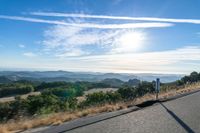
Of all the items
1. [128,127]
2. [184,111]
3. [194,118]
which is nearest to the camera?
[128,127]

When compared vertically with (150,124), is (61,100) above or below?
below

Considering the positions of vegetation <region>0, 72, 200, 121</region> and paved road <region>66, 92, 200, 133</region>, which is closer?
paved road <region>66, 92, 200, 133</region>

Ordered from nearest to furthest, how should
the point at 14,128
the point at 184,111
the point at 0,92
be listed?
the point at 14,128, the point at 184,111, the point at 0,92

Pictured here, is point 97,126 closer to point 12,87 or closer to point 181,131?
point 181,131

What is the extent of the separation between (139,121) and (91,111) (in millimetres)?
3231

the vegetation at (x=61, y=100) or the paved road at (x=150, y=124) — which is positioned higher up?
the paved road at (x=150, y=124)

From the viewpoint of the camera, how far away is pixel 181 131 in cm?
790

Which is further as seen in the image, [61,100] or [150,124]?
[61,100]

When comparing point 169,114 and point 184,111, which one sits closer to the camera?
point 169,114

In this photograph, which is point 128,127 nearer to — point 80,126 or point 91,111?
point 80,126

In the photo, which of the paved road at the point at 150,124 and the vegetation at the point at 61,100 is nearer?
the paved road at the point at 150,124

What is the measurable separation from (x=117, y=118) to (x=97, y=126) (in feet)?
5.13

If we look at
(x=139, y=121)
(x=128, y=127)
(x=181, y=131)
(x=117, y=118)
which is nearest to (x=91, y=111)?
(x=117, y=118)

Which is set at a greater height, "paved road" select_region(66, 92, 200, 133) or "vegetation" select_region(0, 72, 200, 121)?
"paved road" select_region(66, 92, 200, 133)
